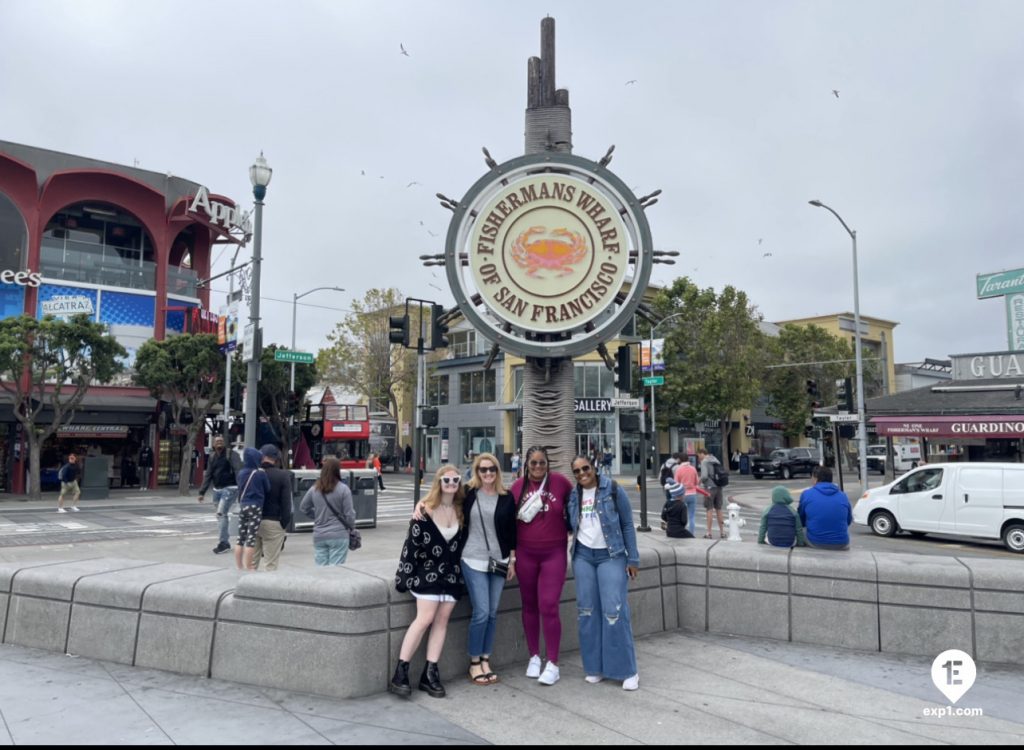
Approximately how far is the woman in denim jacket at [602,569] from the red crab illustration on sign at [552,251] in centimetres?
230

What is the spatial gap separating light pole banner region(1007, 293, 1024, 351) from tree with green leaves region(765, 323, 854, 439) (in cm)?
2338

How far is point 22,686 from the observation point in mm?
5070

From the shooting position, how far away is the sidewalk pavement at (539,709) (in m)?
4.34

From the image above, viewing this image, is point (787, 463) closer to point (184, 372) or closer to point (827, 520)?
point (184, 372)

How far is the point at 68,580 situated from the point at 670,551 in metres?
5.12

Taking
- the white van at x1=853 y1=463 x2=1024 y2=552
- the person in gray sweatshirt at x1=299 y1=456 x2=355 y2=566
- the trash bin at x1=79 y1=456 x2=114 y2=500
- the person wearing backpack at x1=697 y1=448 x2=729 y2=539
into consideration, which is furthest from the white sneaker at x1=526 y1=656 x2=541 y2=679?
the trash bin at x1=79 y1=456 x2=114 y2=500

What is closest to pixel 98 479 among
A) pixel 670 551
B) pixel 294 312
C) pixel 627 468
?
pixel 294 312

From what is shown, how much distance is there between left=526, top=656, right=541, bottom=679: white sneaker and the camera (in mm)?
5461

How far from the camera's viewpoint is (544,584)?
5438 millimetres

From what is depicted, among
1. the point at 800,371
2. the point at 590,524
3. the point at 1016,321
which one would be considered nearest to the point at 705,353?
the point at 800,371

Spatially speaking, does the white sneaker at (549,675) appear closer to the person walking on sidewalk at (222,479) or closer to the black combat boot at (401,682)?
the black combat boot at (401,682)

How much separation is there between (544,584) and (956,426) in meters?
20.7

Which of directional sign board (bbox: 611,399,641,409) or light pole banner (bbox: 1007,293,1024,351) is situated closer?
directional sign board (bbox: 611,399,641,409)

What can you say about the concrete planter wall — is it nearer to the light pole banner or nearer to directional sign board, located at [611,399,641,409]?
directional sign board, located at [611,399,641,409]
